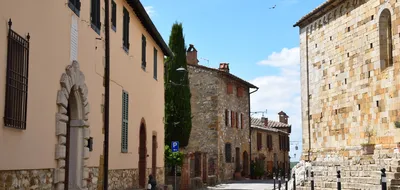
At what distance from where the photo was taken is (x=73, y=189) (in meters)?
11.6

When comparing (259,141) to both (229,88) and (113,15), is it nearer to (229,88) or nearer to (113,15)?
(229,88)

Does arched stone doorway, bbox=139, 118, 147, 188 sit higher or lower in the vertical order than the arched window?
lower

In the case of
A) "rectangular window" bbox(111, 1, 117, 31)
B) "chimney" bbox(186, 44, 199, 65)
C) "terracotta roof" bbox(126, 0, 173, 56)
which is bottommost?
"rectangular window" bbox(111, 1, 117, 31)

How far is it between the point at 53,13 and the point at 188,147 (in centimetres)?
2783

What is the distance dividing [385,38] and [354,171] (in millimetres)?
4294

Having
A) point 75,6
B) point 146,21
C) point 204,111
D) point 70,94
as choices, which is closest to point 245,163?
point 204,111

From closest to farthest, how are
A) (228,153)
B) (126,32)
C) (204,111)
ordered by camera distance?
1. (126,32)
2. (204,111)
3. (228,153)

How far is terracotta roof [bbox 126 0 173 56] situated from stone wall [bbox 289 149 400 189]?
7.80 m

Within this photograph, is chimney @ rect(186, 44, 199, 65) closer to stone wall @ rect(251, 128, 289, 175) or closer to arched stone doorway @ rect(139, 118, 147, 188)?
stone wall @ rect(251, 128, 289, 175)

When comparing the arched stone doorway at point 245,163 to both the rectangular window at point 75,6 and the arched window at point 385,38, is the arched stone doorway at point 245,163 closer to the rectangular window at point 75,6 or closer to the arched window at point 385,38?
the arched window at point 385,38

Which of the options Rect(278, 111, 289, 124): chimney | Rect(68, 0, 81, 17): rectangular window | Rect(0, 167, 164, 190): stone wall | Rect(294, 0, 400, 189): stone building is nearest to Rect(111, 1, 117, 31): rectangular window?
Rect(68, 0, 81, 17): rectangular window

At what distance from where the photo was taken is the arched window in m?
16.7

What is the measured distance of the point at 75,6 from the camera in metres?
11.5

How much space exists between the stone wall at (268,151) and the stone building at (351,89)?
913 inches
